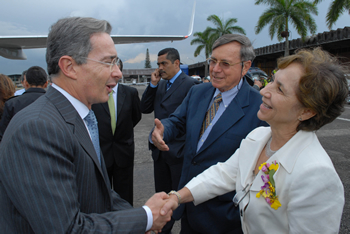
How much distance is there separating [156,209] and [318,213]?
0.90 meters

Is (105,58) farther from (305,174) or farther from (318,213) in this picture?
(318,213)

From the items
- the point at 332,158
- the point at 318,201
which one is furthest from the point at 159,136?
the point at 332,158

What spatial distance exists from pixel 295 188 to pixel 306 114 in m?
0.47

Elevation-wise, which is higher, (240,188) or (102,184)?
(102,184)

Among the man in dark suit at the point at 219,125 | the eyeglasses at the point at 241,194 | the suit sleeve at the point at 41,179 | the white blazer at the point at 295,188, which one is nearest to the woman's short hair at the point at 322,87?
the white blazer at the point at 295,188

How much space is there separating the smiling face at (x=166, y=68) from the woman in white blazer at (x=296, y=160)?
2.43m

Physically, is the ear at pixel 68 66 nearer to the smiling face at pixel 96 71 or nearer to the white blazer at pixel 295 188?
the smiling face at pixel 96 71

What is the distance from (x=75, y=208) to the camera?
1097mm

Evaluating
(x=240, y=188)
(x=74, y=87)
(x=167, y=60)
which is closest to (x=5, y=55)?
(x=167, y=60)

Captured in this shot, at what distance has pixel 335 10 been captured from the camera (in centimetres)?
1942

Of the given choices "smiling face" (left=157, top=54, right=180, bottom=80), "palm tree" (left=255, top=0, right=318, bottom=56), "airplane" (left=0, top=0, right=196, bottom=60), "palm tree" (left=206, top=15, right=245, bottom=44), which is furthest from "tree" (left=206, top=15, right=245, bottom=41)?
"smiling face" (left=157, top=54, right=180, bottom=80)

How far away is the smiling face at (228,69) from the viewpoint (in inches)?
85.0

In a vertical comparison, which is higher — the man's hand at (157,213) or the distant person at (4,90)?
the distant person at (4,90)

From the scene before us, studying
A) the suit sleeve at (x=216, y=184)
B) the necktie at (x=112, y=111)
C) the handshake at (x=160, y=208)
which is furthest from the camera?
the necktie at (x=112, y=111)
